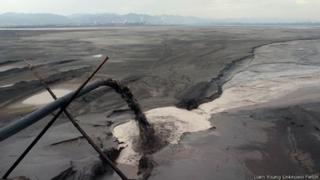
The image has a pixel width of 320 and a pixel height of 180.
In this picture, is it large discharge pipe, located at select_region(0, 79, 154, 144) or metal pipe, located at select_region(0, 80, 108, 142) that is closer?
metal pipe, located at select_region(0, 80, 108, 142)

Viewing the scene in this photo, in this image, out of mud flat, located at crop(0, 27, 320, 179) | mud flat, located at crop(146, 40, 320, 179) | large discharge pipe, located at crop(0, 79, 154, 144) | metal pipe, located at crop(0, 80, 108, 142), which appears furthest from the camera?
mud flat, located at crop(0, 27, 320, 179)

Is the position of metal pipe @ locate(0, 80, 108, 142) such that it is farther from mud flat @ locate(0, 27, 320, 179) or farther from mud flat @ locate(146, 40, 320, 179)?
mud flat @ locate(146, 40, 320, 179)

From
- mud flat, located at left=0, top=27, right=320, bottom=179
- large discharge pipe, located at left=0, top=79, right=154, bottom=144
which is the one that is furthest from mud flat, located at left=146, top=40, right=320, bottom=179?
large discharge pipe, located at left=0, top=79, right=154, bottom=144

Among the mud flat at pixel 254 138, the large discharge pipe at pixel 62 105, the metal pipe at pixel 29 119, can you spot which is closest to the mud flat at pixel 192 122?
the mud flat at pixel 254 138

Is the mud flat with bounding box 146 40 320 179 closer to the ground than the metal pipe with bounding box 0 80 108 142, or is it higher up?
closer to the ground

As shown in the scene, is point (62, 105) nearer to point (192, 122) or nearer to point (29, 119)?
point (29, 119)

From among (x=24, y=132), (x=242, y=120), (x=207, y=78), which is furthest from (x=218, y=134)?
(x=207, y=78)

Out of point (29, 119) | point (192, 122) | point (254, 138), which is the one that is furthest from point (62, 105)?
point (192, 122)

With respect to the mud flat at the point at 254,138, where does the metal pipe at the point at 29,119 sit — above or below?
above

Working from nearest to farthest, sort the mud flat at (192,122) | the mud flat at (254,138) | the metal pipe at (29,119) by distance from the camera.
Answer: the metal pipe at (29,119), the mud flat at (254,138), the mud flat at (192,122)

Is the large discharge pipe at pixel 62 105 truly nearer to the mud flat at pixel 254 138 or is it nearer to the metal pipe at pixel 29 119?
the metal pipe at pixel 29 119

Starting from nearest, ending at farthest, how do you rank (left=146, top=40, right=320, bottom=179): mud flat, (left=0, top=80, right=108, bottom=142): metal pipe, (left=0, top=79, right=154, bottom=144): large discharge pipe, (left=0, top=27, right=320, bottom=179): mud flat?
(left=0, top=80, right=108, bottom=142): metal pipe
(left=0, top=79, right=154, bottom=144): large discharge pipe
(left=146, top=40, right=320, bottom=179): mud flat
(left=0, top=27, right=320, bottom=179): mud flat
